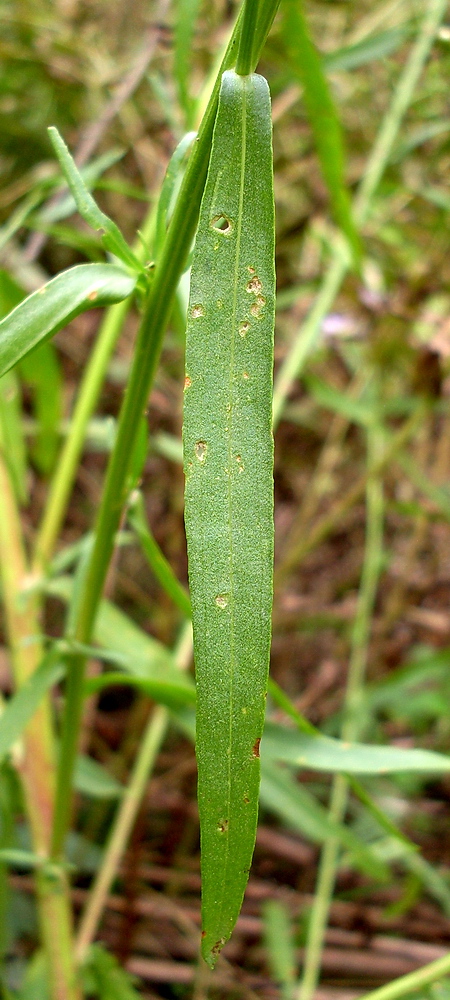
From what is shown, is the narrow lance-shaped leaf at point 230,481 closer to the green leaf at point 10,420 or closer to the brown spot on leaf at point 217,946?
the brown spot on leaf at point 217,946

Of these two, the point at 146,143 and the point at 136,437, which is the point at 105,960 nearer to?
the point at 136,437

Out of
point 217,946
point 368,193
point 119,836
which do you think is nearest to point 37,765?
point 119,836

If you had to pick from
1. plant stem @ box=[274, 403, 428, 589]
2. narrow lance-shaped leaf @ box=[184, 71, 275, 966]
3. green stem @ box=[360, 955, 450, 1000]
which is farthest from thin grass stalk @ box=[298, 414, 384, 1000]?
narrow lance-shaped leaf @ box=[184, 71, 275, 966]

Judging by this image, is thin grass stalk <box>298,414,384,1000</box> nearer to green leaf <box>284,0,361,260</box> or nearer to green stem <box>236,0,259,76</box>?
green leaf <box>284,0,361,260</box>

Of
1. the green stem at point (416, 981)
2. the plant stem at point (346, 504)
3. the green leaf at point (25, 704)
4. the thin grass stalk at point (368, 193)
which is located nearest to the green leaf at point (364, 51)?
the thin grass stalk at point (368, 193)

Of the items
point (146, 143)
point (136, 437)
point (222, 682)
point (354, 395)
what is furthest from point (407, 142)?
point (222, 682)

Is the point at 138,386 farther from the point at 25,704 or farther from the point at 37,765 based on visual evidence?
the point at 37,765

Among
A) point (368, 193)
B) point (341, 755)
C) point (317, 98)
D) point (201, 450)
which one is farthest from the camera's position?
point (368, 193)
